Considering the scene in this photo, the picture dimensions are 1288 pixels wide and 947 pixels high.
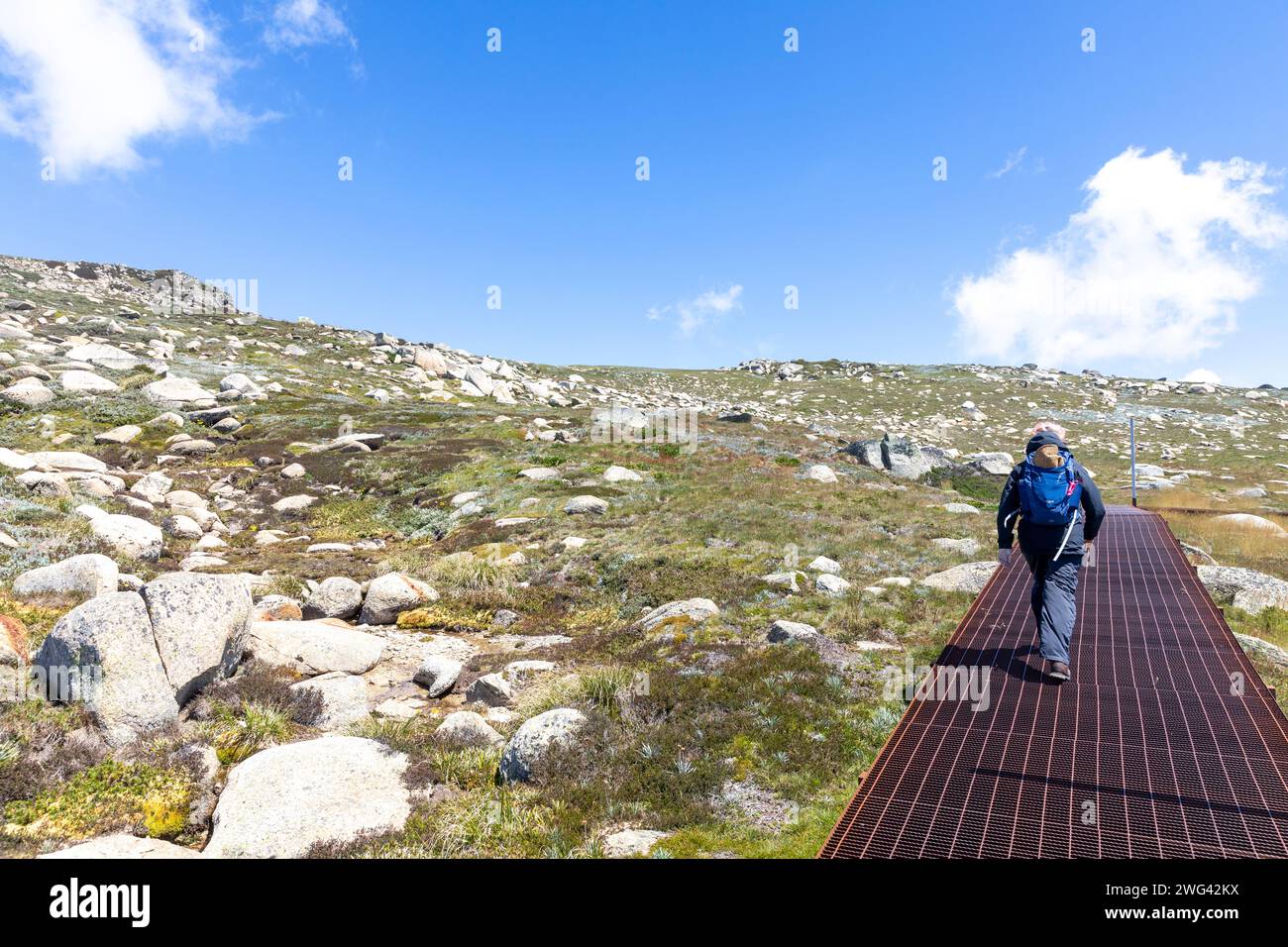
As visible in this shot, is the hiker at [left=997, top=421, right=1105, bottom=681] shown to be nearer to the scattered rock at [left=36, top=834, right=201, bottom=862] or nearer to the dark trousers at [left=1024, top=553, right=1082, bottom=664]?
the dark trousers at [left=1024, top=553, right=1082, bottom=664]

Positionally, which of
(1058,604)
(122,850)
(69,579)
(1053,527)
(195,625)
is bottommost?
(122,850)

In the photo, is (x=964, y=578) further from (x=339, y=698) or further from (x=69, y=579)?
(x=69, y=579)

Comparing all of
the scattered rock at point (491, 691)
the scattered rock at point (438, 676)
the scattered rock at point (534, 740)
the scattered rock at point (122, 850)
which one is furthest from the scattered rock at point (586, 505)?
the scattered rock at point (122, 850)

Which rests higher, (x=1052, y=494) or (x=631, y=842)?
(x=1052, y=494)

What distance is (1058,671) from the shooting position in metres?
6.64

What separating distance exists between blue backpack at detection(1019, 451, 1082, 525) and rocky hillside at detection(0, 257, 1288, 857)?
235cm

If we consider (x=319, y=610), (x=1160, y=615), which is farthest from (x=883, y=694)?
(x=319, y=610)

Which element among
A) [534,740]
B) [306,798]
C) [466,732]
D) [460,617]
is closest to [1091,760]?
[534,740]

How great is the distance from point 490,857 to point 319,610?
26.2 feet

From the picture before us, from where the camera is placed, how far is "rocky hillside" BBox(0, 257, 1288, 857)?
5.00m

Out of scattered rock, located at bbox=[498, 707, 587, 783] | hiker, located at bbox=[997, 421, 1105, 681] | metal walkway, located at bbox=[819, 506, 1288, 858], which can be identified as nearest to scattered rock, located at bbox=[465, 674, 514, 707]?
scattered rock, located at bbox=[498, 707, 587, 783]

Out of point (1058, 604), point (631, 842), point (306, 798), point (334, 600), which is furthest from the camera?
point (334, 600)

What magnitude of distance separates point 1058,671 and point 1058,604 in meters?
0.71

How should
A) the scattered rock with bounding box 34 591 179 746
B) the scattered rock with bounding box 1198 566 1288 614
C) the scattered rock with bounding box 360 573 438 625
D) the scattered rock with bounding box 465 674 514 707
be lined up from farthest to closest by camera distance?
1. the scattered rock with bounding box 360 573 438 625
2. the scattered rock with bounding box 1198 566 1288 614
3. the scattered rock with bounding box 465 674 514 707
4. the scattered rock with bounding box 34 591 179 746
